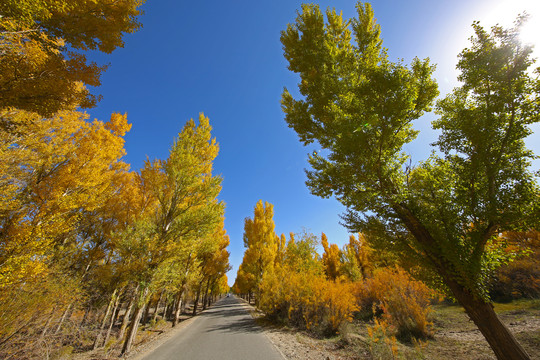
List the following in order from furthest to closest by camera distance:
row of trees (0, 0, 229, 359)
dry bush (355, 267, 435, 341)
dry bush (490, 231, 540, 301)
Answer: dry bush (490, 231, 540, 301)
dry bush (355, 267, 435, 341)
row of trees (0, 0, 229, 359)

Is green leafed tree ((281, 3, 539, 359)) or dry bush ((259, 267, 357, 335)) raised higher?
green leafed tree ((281, 3, 539, 359))

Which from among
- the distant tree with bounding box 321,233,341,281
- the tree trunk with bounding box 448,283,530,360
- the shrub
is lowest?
the shrub

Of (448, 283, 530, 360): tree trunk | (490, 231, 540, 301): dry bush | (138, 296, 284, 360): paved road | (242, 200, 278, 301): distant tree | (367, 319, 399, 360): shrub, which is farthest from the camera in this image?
(242, 200, 278, 301): distant tree

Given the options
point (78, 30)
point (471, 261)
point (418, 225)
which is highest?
point (78, 30)

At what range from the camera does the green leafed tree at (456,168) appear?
11.0 ft

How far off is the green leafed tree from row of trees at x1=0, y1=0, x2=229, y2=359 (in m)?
5.91

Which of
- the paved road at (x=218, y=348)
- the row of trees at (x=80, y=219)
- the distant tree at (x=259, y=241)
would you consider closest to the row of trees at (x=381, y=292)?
the distant tree at (x=259, y=241)

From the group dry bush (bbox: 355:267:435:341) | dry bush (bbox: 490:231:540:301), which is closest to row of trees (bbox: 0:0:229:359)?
dry bush (bbox: 355:267:435:341)

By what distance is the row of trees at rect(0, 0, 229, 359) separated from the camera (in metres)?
4.17

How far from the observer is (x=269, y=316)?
12570 millimetres

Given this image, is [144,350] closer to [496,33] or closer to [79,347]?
[79,347]

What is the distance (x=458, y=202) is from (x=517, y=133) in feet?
5.31

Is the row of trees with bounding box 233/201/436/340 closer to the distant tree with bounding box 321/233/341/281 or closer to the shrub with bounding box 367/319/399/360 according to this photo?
the shrub with bounding box 367/319/399/360

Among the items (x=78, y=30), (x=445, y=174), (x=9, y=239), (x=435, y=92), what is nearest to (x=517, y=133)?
(x=445, y=174)
